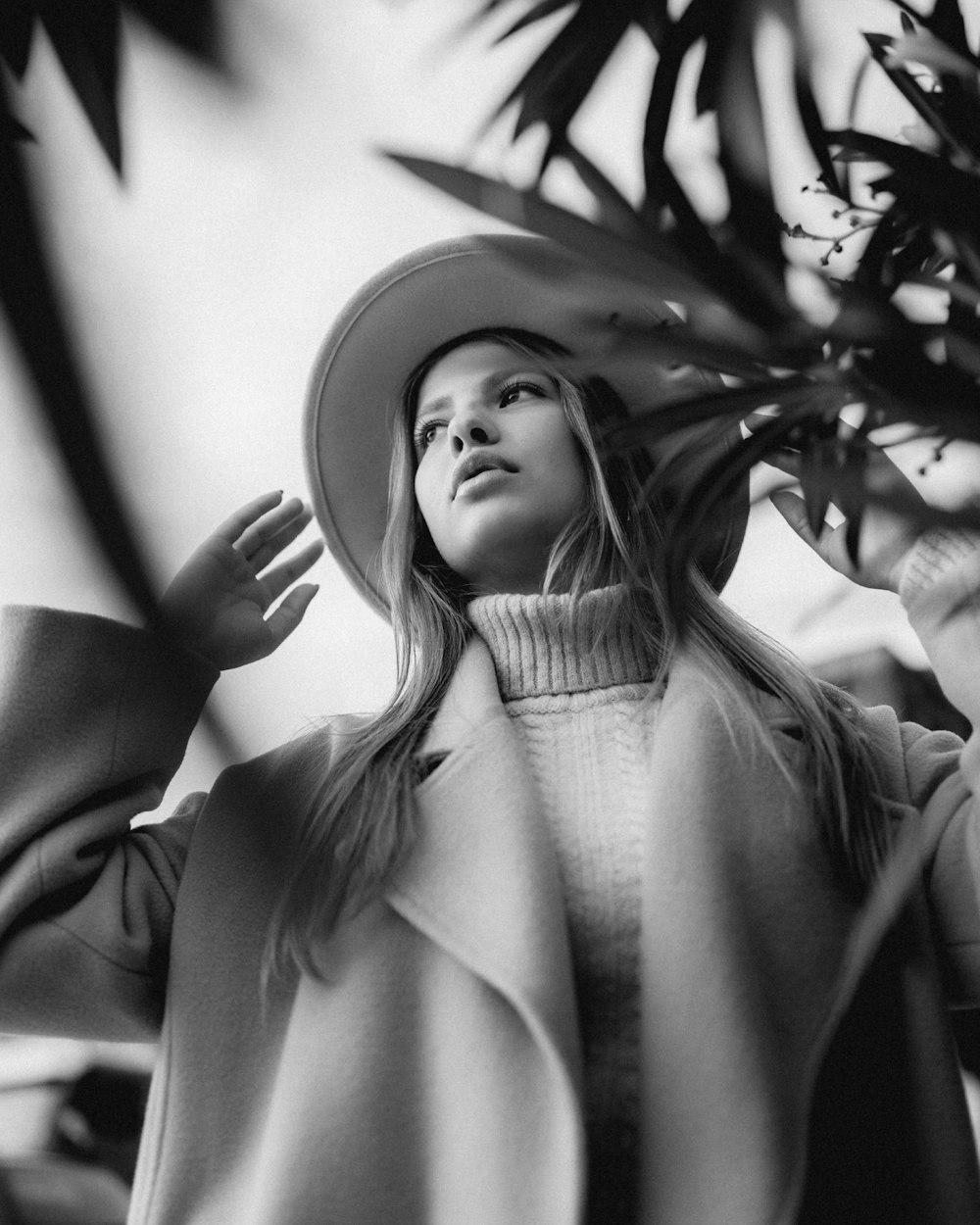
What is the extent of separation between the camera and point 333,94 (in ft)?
1.63

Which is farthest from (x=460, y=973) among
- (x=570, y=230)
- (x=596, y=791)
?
(x=570, y=230)

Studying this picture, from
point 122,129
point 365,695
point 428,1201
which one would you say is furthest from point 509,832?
point 122,129

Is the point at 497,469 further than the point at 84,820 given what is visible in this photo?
Yes

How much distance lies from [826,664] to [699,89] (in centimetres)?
77

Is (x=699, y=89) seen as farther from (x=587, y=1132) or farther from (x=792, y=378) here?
(x=587, y=1132)

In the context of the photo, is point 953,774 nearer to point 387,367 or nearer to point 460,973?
point 460,973

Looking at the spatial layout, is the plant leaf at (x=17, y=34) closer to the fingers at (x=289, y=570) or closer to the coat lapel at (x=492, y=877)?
the coat lapel at (x=492, y=877)

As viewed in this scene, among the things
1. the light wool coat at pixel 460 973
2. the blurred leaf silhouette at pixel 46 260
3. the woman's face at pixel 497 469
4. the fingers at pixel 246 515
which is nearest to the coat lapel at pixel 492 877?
the light wool coat at pixel 460 973

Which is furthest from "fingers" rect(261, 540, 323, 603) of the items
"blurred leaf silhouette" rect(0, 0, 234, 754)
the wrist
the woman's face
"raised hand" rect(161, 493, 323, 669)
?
"blurred leaf silhouette" rect(0, 0, 234, 754)

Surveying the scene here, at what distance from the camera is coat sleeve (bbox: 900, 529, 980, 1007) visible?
894 mm

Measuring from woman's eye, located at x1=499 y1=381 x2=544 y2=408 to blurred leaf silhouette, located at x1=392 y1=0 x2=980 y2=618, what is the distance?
1.89 ft

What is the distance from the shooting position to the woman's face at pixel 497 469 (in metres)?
1.25

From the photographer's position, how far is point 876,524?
939mm

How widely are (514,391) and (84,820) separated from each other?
2.02 feet
